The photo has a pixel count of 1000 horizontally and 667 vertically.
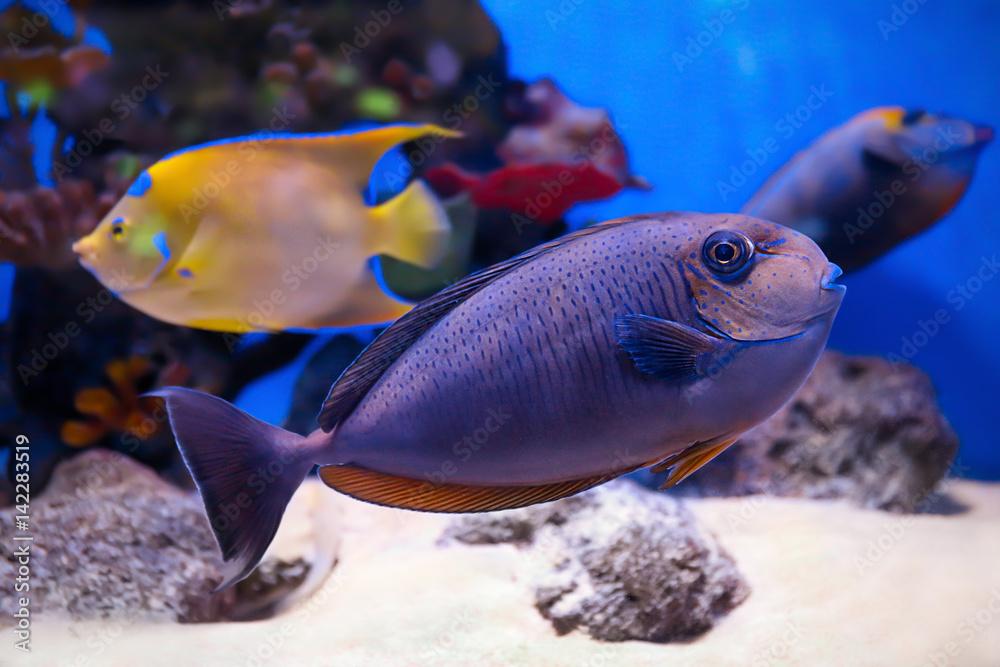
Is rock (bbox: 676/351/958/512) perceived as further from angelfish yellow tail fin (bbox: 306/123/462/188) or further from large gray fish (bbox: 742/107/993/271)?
angelfish yellow tail fin (bbox: 306/123/462/188)

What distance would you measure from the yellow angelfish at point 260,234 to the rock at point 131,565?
1141 millimetres

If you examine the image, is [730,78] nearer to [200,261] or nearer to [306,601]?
[200,261]

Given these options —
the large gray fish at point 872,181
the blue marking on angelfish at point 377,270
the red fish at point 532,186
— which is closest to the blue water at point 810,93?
the large gray fish at point 872,181

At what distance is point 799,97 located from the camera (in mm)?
3859

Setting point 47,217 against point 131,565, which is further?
point 47,217

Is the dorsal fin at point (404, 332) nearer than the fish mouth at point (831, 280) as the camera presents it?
No

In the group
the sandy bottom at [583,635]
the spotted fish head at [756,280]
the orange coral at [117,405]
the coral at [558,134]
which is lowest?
the orange coral at [117,405]

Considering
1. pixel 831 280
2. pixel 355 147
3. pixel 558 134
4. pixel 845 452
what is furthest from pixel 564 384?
pixel 845 452

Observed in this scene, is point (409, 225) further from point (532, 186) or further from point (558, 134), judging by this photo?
point (558, 134)

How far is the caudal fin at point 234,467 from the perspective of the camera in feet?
3.00

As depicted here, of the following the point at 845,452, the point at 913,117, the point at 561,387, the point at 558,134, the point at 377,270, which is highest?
the point at 913,117

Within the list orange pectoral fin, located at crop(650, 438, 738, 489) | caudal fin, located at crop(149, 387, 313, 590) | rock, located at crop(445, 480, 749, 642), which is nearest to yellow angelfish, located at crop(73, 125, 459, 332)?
caudal fin, located at crop(149, 387, 313, 590)

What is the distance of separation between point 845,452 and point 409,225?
9.49 feet

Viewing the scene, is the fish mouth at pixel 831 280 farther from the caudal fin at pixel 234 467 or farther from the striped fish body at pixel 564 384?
the caudal fin at pixel 234 467
